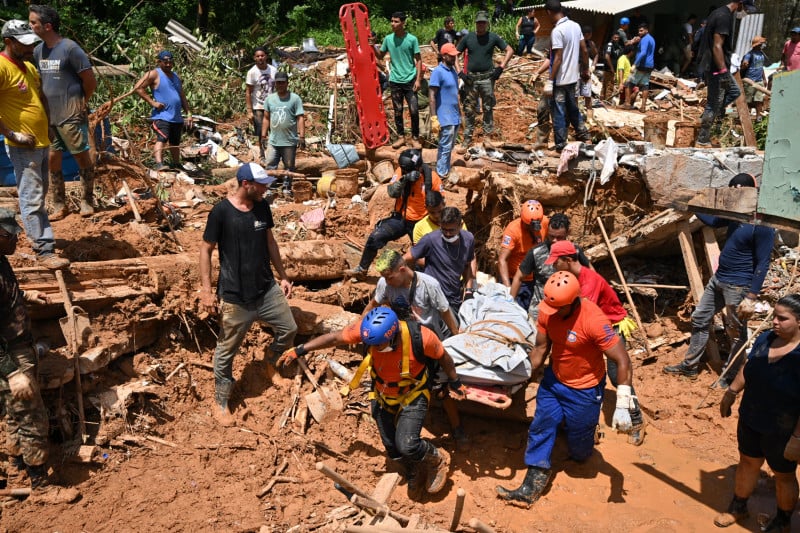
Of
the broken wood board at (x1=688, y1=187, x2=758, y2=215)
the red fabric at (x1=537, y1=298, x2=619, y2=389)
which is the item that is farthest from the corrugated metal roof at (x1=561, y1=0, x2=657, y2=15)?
the red fabric at (x1=537, y1=298, x2=619, y2=389)

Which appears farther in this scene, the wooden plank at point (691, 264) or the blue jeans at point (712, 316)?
the wooden plank at point (691, 264)

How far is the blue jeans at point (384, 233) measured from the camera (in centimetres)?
748

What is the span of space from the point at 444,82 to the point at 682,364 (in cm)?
502

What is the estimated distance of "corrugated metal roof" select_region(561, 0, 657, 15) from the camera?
17.5 metres

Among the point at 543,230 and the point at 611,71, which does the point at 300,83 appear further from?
the point at 543,230

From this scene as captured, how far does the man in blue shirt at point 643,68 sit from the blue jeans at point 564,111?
6.13m

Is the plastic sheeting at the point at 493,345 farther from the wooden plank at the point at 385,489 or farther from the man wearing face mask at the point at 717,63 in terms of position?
the man wearing face mask at the point at 717,63

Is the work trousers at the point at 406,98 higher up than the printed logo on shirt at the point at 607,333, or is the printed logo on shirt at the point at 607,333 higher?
the work trousers at the point at 406,98

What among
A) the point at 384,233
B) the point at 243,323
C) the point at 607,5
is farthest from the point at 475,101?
the point at 607,5

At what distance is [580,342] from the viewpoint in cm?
516

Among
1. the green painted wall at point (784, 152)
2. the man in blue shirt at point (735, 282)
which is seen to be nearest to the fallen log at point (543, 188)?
the man in blue shirt at point (735, 282)

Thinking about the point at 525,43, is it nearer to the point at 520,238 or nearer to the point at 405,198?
the point at 405,198

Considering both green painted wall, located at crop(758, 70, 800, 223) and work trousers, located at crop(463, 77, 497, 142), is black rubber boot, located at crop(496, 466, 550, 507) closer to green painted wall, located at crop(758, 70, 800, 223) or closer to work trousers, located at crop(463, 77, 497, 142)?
green painted wall, located at crop(758, 70, 800, 223)

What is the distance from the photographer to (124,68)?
15484mm
